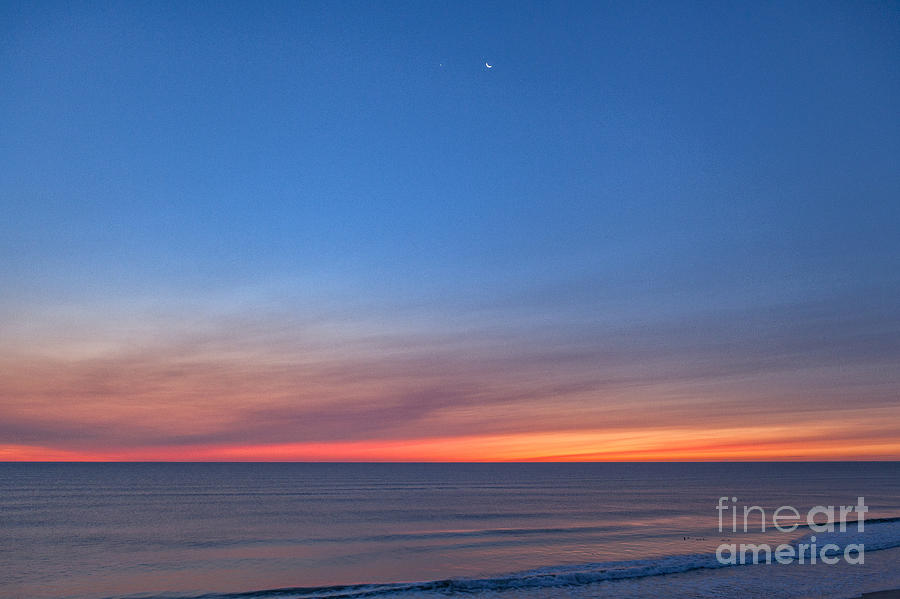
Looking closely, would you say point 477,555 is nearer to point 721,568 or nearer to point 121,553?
point 721,568

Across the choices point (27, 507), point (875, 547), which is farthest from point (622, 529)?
point (27, 507)

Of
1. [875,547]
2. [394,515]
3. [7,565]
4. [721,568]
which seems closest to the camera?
[721,568]

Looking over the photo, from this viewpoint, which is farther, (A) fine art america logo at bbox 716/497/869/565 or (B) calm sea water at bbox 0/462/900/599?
(A) fine art america logo at bbox 716/497/869/565

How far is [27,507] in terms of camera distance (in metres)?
65.6

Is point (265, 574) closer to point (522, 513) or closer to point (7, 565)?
point (7, 565)

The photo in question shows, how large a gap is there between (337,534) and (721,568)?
25333 millimetres

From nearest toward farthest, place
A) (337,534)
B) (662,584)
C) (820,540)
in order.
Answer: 1. (662,584)
2. (820,540)
3. (337,534)

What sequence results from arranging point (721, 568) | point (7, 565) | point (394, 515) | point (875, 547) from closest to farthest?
1. point (721, 568)
2. point (7, 565)
3. point (875, 547)
4. point (394, 515)

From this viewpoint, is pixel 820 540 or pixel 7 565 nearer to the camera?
pixel 7 565

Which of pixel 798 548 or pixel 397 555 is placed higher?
pixel 798 548

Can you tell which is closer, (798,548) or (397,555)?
(798,548)

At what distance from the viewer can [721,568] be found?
27812mm

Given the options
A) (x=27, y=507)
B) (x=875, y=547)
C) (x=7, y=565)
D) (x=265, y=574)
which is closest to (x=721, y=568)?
(x=875, y=547)

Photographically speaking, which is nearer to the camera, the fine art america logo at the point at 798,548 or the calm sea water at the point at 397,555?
the calm sea water at the point at 397,555
